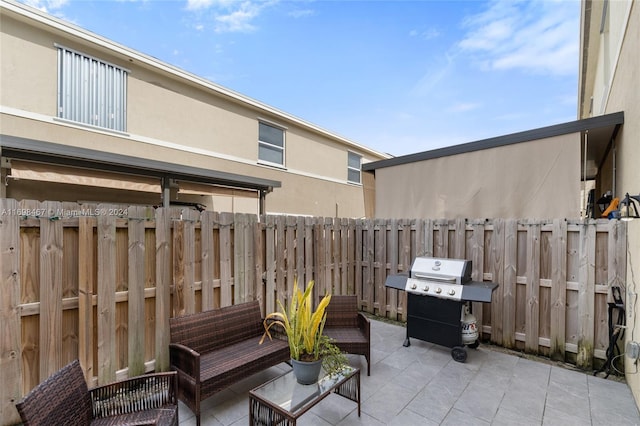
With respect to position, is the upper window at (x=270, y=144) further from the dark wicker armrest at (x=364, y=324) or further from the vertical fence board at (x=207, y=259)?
the dark wicker armrest at (x=364, y=324)

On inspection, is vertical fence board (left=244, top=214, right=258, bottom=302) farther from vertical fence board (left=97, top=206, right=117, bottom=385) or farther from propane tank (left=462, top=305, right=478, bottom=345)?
propane tank (left=462, top=305, right=478, bottom=345)

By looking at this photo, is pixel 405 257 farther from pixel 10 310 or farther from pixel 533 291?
pixel 10 310

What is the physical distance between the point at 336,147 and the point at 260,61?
4.63 meters

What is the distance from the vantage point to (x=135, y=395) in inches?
76.4

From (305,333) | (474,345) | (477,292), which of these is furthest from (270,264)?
(474,345)

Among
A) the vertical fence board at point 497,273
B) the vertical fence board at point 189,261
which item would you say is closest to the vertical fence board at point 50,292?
the vertical fence board at point 189,261

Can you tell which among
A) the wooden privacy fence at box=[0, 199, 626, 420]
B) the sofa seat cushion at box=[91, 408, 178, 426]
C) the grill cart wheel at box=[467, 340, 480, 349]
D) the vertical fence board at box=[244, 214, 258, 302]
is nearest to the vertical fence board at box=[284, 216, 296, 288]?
the wooden privacy fence at box=[0, 199, 626, 420]

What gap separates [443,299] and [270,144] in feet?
25.9

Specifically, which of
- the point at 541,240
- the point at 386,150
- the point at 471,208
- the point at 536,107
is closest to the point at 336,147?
the point at 386,150

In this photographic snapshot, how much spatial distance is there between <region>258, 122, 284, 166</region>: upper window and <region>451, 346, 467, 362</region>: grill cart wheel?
7923mm

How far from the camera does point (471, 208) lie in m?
4.82

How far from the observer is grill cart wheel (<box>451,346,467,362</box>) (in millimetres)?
3346

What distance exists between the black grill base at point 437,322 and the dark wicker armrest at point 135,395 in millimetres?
2890

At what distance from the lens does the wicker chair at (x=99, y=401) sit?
1.44m
